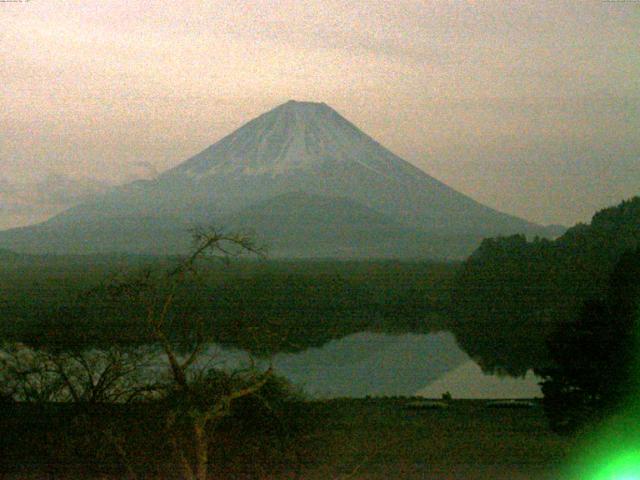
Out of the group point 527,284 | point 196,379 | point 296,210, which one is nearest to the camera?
point 196,379

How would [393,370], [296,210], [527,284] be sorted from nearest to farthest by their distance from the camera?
[393,370]
[527,284]
[296,210]

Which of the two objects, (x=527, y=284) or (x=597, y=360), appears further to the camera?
(x=527, y=284)

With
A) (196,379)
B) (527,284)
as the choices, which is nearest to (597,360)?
(196,379)

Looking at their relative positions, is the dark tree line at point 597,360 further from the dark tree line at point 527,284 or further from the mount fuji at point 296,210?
the mount fuji at point 296,210

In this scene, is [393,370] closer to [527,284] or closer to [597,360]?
[527,284]

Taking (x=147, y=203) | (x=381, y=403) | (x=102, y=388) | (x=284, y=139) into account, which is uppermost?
(x=284, y=139)

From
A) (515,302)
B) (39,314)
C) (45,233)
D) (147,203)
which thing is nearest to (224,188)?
(147,203)

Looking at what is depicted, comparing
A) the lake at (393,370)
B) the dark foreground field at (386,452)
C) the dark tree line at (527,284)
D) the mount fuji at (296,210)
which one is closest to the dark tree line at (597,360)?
the dark foreground field at (386,452)

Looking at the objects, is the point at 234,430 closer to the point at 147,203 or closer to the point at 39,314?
the point at 39,314
